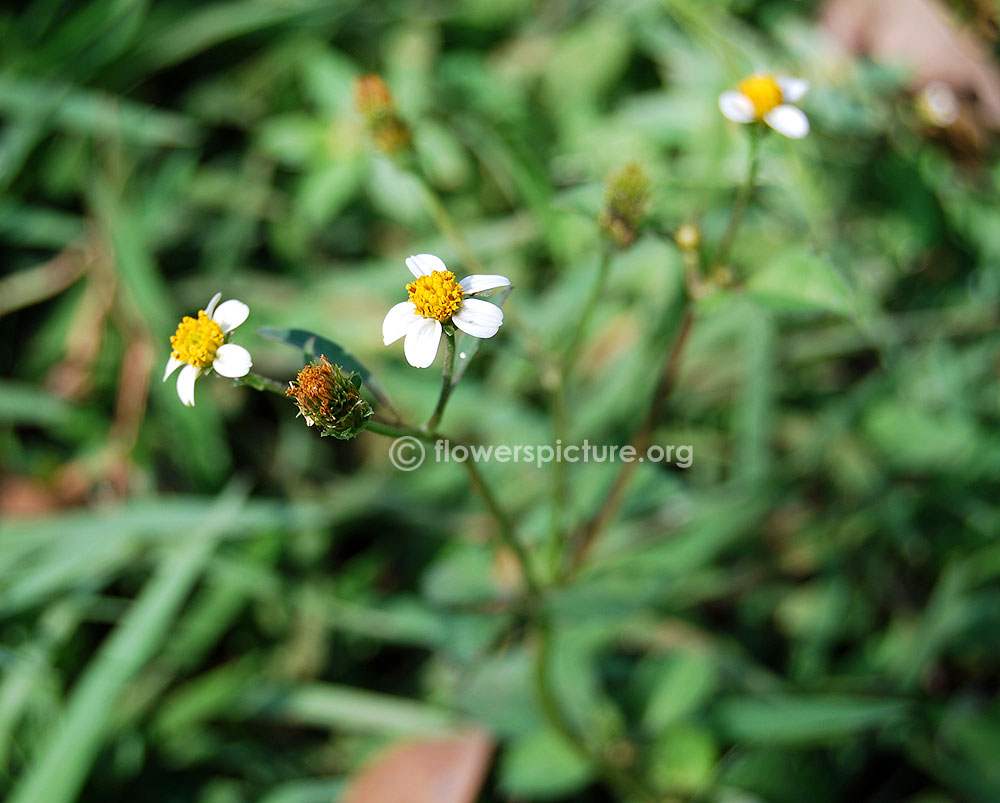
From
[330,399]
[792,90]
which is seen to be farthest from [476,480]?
[792,90]

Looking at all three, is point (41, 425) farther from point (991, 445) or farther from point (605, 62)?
point (991, 445)

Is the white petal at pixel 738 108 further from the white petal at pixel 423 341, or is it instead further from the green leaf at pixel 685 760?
the green leaf at pixel 685 760

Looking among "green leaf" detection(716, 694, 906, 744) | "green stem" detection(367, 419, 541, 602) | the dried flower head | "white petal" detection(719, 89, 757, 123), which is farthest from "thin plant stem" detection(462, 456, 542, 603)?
"white petal" detection(719, 89, 757, 123)

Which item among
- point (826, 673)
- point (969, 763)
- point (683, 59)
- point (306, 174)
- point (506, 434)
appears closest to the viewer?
point (969, 763)

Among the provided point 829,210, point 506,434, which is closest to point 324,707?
point 506,434

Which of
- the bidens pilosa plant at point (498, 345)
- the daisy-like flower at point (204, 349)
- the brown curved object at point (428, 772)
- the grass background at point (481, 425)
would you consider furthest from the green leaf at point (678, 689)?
the daisy-like flower at point (204, 349)

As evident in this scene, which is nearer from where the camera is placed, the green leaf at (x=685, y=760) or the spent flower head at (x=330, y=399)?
the spent flower head at (x=330, y=399)

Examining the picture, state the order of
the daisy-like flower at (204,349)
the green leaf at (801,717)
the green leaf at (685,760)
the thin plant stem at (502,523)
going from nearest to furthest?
1. the daisy-like flower at (204,349)
2. the thin plant stem at (502,523)
3. the green leaf at (801,717)
4. the green leaf at (685,760)
